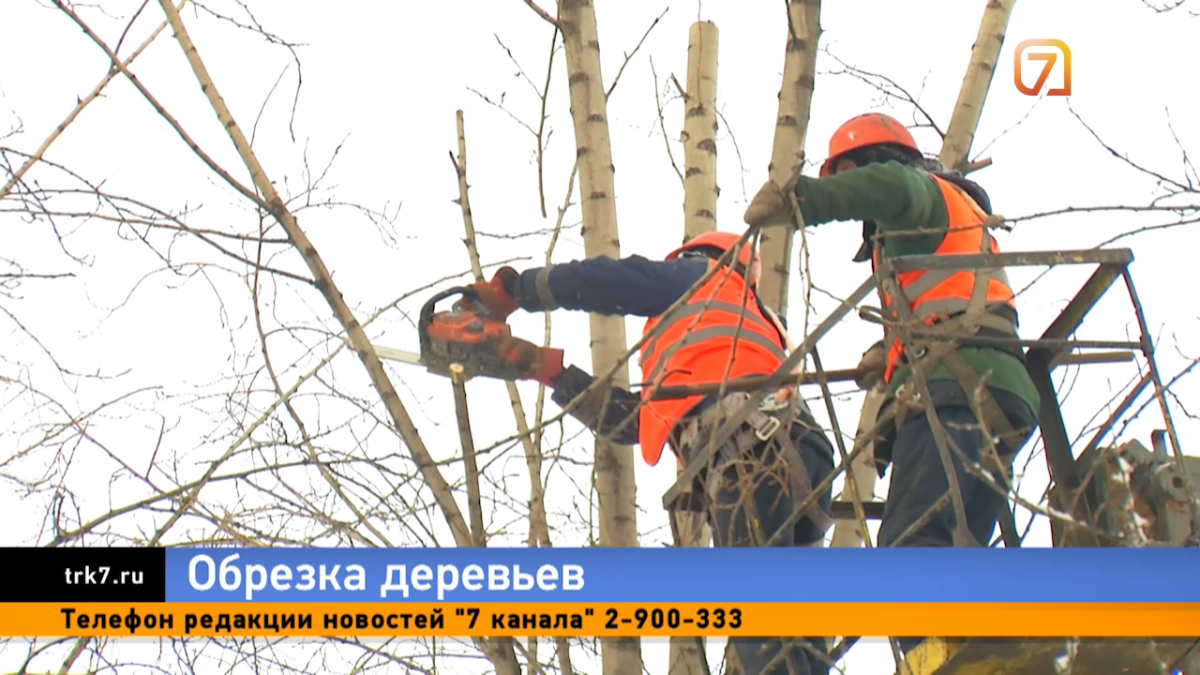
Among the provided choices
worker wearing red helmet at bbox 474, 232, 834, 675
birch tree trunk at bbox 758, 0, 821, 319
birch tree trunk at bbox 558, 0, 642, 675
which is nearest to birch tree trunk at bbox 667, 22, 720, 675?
birch tree trunk at bbox 758, 0, 821, 319

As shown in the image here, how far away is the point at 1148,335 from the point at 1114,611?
749 mm

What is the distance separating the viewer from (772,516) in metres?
4.24

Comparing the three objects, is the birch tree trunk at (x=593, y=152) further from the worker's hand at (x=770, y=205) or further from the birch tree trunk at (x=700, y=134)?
the worker's hand at (x=770, y=205)

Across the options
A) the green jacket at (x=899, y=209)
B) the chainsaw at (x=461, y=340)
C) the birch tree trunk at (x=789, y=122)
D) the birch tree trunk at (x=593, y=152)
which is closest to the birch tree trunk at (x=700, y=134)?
the birch tree trunk at (x=789, y=122)

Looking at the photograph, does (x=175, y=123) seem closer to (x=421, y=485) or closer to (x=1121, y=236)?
(x=421, y=485)

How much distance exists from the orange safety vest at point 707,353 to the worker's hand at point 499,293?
56cm

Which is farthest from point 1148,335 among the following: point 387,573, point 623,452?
point 387,573

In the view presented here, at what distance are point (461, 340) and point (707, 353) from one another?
2.90 feet

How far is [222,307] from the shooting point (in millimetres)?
4559

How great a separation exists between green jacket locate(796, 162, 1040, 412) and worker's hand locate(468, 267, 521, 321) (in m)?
1.29

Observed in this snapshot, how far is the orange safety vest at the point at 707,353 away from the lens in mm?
4422

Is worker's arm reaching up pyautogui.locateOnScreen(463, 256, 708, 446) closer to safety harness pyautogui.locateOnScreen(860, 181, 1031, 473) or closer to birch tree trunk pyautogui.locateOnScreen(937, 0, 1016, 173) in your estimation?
safety harness pyautogui.locateOnScreen(860, 181, 1031, 473)

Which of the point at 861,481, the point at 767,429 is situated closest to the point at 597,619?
the point at 767,429

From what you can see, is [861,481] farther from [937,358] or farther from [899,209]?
[937,358]
